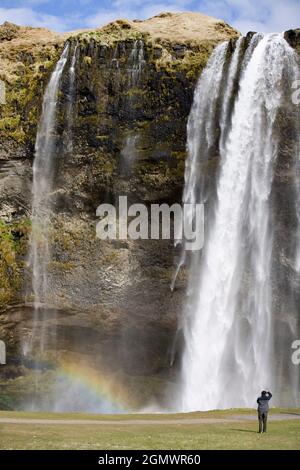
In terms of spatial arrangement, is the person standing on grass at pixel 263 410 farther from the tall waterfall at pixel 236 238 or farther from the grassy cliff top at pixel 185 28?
the grassy cliff top at pixel 185 28

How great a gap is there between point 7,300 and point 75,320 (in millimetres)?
4909

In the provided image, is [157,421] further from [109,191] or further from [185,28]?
[185,28]

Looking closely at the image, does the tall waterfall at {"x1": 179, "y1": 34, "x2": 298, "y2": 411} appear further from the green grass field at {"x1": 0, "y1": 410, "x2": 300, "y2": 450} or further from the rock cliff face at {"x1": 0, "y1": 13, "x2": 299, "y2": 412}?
the green grass field at {"x1": 0, "y1": 410, "x2": 300, "y2": 450}

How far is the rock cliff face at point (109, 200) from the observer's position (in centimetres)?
4403

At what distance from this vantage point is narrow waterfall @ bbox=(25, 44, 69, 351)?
44.8 meters

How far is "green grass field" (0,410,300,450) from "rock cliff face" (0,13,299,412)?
617 inches

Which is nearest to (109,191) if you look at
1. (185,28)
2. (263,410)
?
(185,28)

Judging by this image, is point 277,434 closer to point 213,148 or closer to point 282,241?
point 282,241

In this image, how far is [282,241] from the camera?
41.3 metres

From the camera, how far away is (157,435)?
70.1 ft

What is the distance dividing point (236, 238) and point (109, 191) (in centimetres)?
957

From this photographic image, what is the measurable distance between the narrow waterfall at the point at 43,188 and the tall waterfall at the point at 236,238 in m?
10.0

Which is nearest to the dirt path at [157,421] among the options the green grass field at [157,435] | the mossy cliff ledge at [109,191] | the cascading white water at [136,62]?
the green grass field at [157,435]
